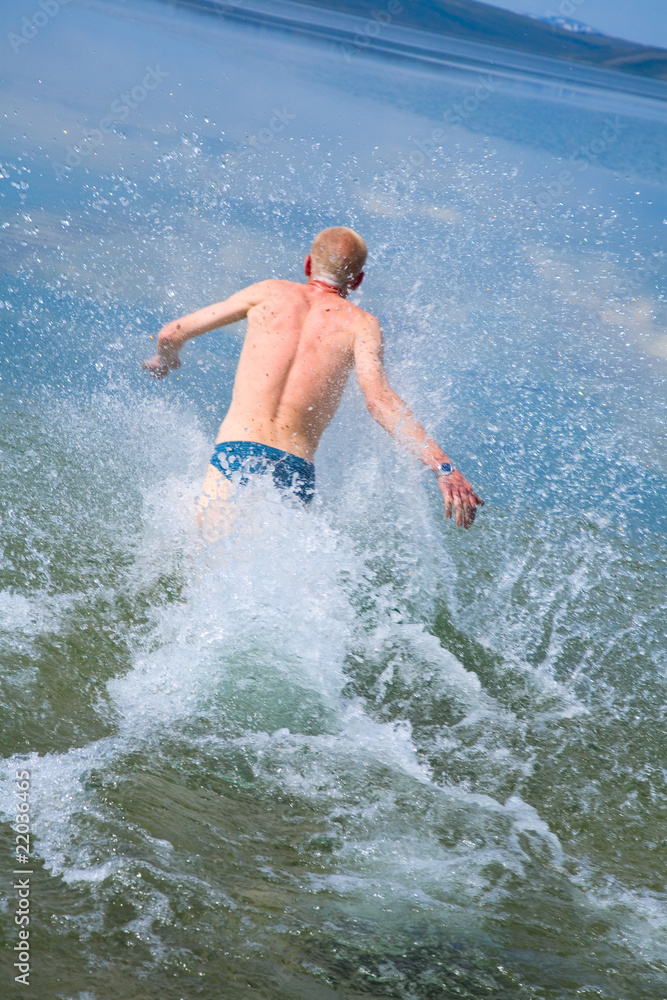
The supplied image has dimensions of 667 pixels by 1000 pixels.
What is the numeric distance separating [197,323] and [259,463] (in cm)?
102

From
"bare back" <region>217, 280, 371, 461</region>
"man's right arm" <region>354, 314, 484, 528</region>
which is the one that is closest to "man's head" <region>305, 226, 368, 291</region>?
"bare back" <region>217, 280, 371, 461</region>

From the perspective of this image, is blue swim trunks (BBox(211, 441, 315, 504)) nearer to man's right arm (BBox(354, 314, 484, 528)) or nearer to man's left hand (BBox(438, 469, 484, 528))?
man's right arm (BBox(354, 314, 484, 528))

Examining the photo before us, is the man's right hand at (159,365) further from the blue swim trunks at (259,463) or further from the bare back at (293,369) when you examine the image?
the blue swim trunks at (259,463)

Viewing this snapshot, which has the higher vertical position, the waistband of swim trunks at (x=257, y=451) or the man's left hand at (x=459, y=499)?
the waistband of swim trunks at (x=257, y=451)

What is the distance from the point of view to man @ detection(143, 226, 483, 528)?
3.73 meters

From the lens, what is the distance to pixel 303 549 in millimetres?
3672

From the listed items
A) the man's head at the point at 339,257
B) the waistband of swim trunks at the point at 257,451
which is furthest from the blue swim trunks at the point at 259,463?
Result: the man's head at the point at 339,257

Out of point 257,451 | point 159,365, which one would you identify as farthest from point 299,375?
point 159,365

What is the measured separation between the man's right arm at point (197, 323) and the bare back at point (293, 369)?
0.12 metres

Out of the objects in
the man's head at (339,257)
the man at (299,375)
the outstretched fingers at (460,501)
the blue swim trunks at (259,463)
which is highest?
the man's head at (339,257)

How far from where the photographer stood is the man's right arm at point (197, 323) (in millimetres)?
4105

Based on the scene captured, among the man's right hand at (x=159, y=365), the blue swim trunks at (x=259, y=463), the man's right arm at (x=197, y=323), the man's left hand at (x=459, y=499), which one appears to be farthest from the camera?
the man's right hand at (x=159, y=365)

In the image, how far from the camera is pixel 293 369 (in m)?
3.83

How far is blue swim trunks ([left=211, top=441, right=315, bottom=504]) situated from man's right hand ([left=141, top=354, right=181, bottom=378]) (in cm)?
80
